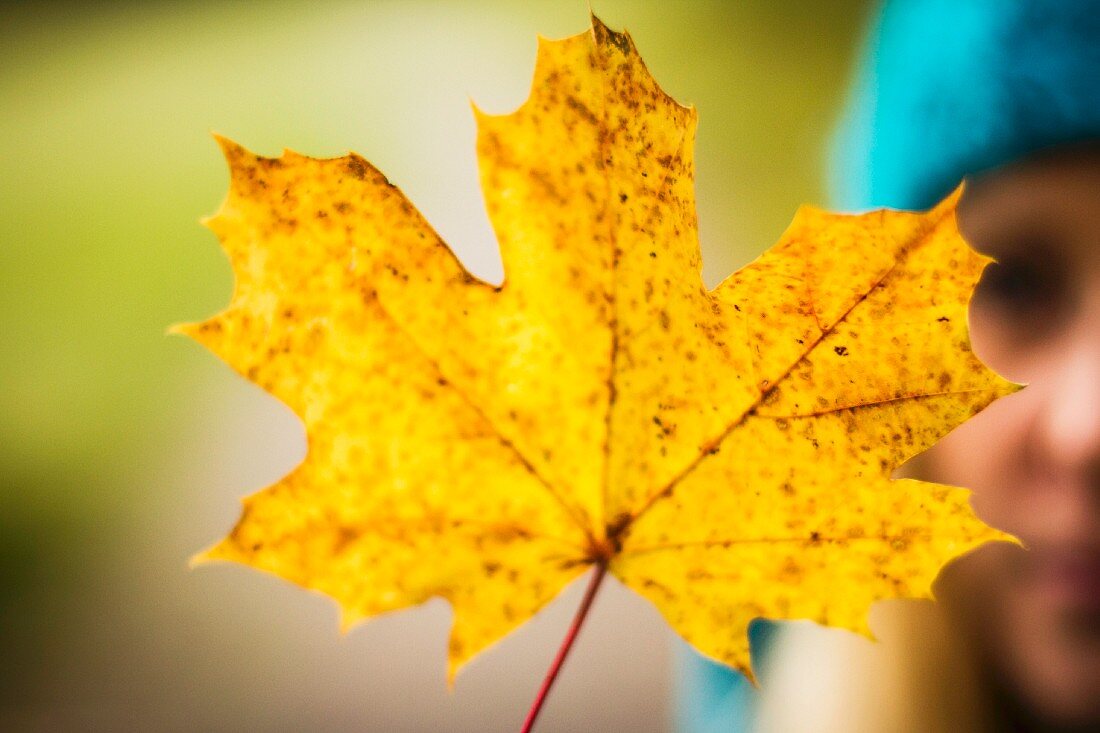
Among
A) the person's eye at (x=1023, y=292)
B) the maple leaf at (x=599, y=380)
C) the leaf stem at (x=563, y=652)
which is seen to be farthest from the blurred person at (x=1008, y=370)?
the leaf stem at (x=563, y=652)

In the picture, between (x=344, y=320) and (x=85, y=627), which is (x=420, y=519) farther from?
(x=85, y=627)

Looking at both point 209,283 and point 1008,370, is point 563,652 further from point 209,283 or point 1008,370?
point 209,283

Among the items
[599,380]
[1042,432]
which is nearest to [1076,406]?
[1042,432]

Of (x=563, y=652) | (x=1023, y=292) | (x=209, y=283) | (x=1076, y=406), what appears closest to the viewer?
(x=563, y=652)

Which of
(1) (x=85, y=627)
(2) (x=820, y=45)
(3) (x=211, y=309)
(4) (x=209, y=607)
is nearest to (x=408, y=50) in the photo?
(3) (x=211, y=309)

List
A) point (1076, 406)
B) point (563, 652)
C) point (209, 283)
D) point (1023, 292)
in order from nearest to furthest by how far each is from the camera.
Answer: point (563, 652) < point (1076, 406) < point (1023, 292) < point (209, 283)

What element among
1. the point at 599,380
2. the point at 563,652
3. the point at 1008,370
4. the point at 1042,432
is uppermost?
the point at 1008,370

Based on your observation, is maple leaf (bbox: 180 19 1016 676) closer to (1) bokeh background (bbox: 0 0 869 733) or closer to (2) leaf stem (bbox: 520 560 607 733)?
(2) leaf stem (bbox: 520 560 607 733)
